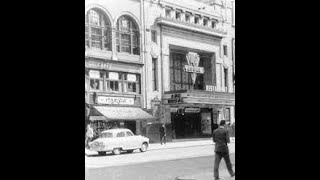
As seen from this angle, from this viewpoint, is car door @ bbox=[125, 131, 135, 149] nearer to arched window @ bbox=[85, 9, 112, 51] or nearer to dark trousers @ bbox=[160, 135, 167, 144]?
dark trousers @ bbox=[160, 135, 167, 144]

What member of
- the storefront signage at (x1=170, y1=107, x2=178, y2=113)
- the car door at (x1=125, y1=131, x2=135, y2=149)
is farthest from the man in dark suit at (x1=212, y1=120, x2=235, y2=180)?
the car door at (x1=125, y1=131, x2=135, y2=149)

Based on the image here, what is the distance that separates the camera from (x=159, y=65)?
12.7ft

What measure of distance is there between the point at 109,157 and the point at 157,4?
1499mm

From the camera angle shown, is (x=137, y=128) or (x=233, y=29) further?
(x=233, y=29)

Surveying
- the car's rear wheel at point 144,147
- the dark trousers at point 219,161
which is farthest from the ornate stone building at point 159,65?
the dark trousers at point 219,161

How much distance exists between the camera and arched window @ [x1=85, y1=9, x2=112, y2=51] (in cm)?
367

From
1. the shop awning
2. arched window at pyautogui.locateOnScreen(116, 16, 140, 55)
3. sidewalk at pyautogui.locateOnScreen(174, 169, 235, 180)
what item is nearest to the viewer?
the shop awning

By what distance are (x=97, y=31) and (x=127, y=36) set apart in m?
0.29

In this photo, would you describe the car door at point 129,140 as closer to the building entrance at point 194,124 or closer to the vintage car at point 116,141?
the vintage car at point 116,141

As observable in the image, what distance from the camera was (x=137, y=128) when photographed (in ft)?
12.1

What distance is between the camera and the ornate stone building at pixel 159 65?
3654 mm
